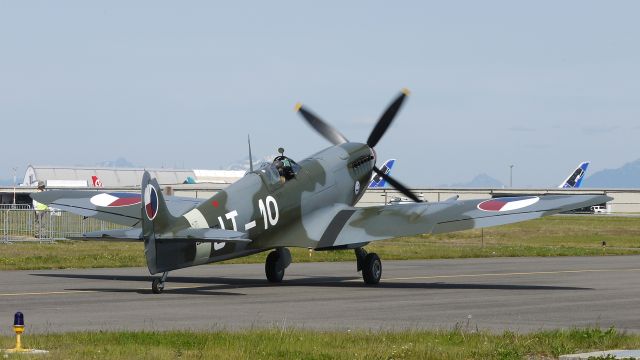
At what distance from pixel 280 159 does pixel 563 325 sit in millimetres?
10841

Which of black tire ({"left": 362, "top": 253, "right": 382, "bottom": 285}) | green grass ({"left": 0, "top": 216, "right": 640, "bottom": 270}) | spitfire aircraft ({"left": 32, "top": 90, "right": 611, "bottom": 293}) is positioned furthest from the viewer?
green grass ({"left": 0, "top": 216, "right": 640, "bottom": 270})

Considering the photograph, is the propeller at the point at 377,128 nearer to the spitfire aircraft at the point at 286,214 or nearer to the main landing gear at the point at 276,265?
the spitfire aircraft at the point at 286,214

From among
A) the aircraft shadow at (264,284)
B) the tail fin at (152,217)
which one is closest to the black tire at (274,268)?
the aircraft shadow at (264,284)

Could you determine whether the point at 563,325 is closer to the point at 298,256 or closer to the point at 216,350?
the point at 216,350

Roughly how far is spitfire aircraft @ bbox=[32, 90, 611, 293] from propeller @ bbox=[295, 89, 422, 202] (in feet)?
0.33

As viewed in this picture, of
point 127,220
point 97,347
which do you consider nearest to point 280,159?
point 127,220

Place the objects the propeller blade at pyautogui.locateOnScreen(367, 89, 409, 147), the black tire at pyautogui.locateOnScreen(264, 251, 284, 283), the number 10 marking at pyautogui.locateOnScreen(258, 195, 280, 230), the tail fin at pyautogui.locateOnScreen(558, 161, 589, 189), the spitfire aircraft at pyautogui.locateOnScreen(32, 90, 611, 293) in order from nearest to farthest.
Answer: the spitfire aircraft at pyautogui.locateOnScreen(32, 90, 611, 293)
the number 10 marking at pyautogui.locateOnScreen(258, 195, 280, 230)
the black tire at pyautogui.locateOnScreen(264, 251, 284, 283)
the propeller blade at pyautogui.locateOnScreen(367, 89, 409, 147)
the tail fin at pyautogui.locateOnScreen(558, 161, 589, 189)

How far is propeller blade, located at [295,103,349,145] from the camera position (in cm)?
3341

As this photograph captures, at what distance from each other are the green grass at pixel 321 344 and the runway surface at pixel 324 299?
196 cm

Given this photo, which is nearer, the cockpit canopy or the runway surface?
the runway surface

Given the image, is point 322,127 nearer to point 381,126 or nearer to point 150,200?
point 381,126

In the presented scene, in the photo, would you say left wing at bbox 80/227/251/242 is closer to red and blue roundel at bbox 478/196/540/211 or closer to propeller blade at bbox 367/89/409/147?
red and blue roundel at bbox 478/196/540/211

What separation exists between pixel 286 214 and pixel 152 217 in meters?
5.19

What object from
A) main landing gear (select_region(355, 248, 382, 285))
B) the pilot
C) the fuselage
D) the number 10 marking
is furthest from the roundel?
main landing gear (select_region(355, 248, 382, 285))
